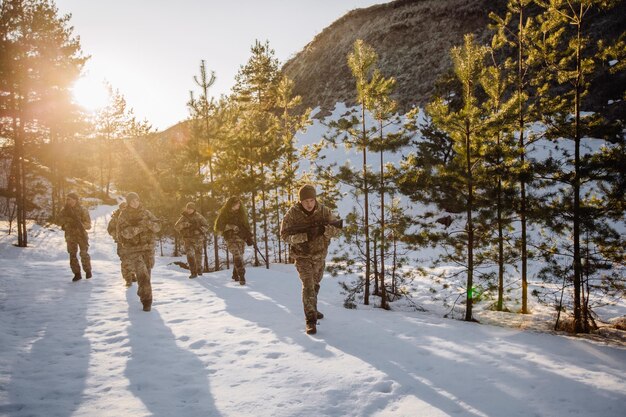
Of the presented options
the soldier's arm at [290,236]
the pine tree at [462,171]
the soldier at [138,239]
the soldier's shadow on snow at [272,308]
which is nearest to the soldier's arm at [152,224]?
the soldier at [138,239]

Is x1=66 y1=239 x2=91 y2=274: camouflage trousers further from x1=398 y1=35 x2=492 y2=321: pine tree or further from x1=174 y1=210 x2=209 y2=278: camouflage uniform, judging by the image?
x1=398 y1=35 x2=492 y2=321: pine tree

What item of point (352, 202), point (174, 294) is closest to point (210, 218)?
point (174, 294)

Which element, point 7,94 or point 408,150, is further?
point 408,150

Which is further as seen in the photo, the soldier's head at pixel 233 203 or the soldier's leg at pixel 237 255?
the soldier's leg at pixel 237 255

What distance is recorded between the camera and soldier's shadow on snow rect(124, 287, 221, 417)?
3730 millimetres

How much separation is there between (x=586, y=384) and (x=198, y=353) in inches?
210

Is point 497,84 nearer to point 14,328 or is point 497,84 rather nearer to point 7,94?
point 14,328

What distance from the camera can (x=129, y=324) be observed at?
21.4ft

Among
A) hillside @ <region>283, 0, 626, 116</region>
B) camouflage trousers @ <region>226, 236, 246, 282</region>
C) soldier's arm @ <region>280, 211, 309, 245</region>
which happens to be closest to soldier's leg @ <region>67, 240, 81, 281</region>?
camouflage trousers @ <region>226, 236, 246, 282</region>

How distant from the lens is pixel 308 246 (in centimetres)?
620

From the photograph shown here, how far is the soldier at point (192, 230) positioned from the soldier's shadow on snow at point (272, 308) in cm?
86

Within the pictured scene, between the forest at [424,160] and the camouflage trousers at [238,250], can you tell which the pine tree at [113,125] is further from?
the camouflage trousers at [238,250]

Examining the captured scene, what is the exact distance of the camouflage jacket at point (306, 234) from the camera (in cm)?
613

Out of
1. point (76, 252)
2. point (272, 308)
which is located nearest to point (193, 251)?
point (76, 252)
